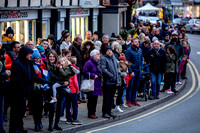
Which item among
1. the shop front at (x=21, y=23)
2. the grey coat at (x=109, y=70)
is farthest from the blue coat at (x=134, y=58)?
the shop front at (x=21, y=23)

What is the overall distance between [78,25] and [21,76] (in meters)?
17.4

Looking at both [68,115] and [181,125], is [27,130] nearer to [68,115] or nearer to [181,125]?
[68,115]

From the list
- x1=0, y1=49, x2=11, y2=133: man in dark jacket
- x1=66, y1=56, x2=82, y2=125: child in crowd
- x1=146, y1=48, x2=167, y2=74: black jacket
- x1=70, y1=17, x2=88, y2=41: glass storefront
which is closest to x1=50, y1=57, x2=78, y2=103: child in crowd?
x1=66, y1=56, x2=82, y2=125: child in crowd

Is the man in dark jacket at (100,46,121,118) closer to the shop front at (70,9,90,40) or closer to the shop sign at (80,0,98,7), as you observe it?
the shop front at (70,9,90,40)

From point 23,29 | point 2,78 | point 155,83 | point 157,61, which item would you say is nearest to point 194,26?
point 23,29

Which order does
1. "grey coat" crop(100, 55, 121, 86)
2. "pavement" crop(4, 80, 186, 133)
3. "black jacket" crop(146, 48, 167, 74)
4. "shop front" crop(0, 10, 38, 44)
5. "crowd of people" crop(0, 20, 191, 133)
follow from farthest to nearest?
"shop front" crop(0, 10, 38, 44) → "black jacket" crop(146, 48, 167, 74) → "grey coat" crop(100, 55, 121, 86) → "pavement" crop(4, 80, 186, 133) → "crowd of people" crop(0, 20, 191, 133)

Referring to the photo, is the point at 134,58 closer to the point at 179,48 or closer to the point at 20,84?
the point at 20,84

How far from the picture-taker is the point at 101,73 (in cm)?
1352

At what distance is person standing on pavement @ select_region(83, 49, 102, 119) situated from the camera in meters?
13.3

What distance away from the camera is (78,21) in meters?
28.1

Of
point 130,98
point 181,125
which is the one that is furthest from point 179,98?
point 181,125

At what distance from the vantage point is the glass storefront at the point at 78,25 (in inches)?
1062

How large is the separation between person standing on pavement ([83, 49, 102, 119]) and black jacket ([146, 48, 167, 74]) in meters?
3.99

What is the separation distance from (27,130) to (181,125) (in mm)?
4028
